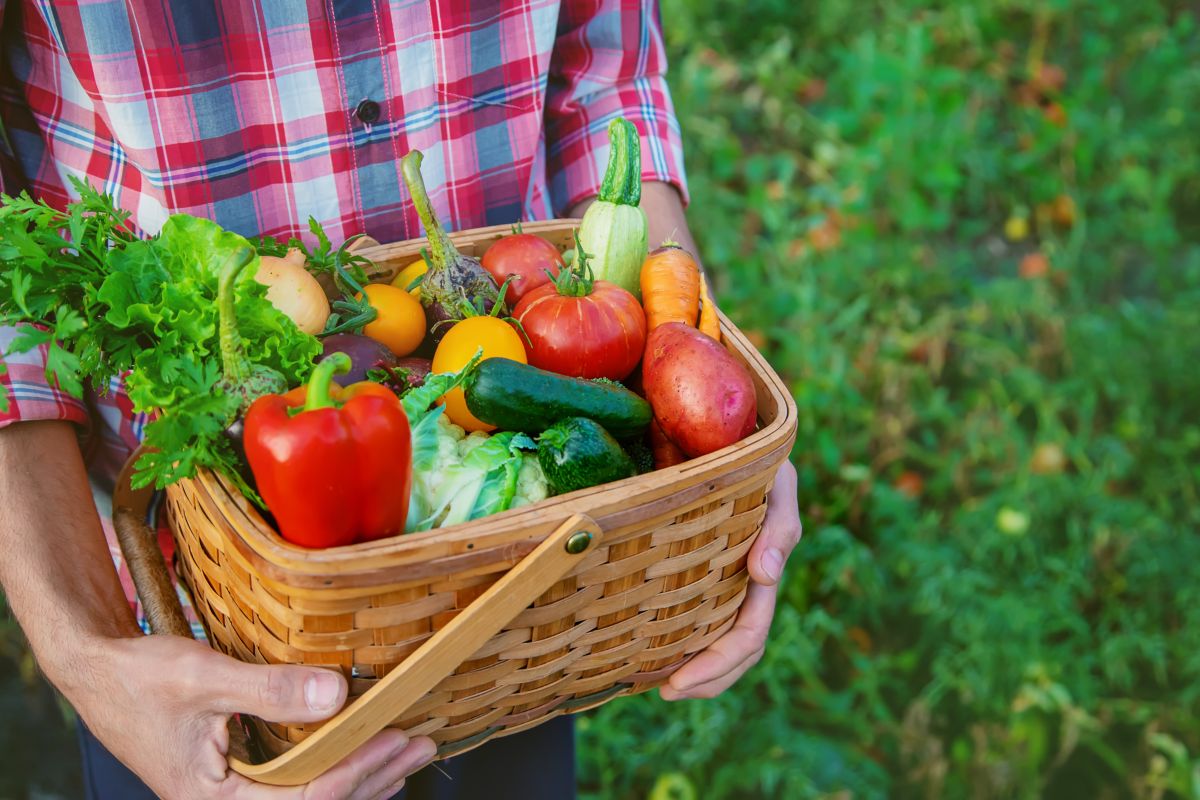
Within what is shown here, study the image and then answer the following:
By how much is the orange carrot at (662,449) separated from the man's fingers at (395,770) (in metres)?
0.49

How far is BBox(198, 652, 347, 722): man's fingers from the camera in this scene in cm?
121

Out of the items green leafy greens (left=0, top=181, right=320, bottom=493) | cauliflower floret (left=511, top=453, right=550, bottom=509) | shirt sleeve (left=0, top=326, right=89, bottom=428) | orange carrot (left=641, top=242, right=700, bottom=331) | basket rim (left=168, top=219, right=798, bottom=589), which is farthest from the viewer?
orange carrot (left=641, top=242, right=700, bottom=331)

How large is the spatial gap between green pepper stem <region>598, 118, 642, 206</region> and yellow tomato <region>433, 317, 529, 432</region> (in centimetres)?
31

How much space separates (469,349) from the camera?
1.44 meters

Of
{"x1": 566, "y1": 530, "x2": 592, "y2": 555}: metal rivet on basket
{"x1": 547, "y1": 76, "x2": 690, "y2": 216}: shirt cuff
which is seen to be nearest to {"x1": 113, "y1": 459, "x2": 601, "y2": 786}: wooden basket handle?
{"x1": 566, "y1": 530, "x2": 592, "y2": 555}: metal rivet on basket

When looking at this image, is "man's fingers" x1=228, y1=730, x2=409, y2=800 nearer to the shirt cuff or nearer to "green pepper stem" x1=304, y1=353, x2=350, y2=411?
"green pepper stem" x1=304, y1=353, x2=350, y2=411

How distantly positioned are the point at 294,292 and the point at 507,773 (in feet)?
3.63

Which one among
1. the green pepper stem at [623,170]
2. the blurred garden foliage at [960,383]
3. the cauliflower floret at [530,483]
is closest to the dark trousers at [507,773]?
the blurred garden foliage at [960,383]

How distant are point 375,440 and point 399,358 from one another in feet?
1.23

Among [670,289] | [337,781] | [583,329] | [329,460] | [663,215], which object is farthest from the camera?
[663,215]

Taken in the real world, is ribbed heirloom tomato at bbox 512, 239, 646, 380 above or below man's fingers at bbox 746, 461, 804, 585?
above

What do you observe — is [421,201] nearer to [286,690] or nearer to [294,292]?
[294,292]

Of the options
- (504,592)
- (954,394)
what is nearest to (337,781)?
(504,592)

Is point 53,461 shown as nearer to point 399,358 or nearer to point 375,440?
point 399,358
